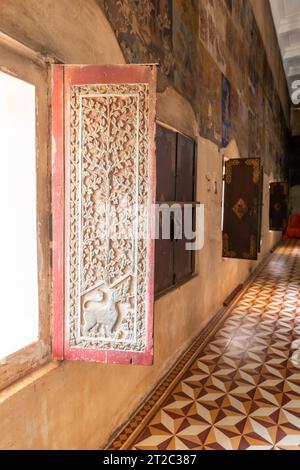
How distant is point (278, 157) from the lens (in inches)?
700

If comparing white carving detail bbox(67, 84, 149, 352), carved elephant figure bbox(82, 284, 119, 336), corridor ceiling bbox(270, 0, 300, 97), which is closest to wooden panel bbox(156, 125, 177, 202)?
white carving detail bbox(67, 84, 149, 352)

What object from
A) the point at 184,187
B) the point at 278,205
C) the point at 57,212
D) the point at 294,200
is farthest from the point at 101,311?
the point at 294,200

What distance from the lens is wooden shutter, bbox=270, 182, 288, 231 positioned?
47.6 ft

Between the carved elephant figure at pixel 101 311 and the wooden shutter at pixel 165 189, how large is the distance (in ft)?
5.79

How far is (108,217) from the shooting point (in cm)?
250

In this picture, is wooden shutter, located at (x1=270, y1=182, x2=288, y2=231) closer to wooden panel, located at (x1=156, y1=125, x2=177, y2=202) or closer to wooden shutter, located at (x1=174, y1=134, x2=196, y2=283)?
wooden shutter, located at (x1=174, y1=134, x2=196, y2=283)

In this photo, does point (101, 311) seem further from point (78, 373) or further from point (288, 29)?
point (288, 29)

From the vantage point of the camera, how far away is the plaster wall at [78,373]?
2238 mm

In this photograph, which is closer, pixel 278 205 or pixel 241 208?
pixel 241 208

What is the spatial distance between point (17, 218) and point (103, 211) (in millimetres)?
563

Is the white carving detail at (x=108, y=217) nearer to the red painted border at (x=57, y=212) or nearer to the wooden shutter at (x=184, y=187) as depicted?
the red painted border at (x=57, y=212)

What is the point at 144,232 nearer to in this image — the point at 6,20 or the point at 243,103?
the point at 6,20

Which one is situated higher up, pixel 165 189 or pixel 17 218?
pixel 165 189

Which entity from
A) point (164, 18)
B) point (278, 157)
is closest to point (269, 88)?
point (278, 157)
